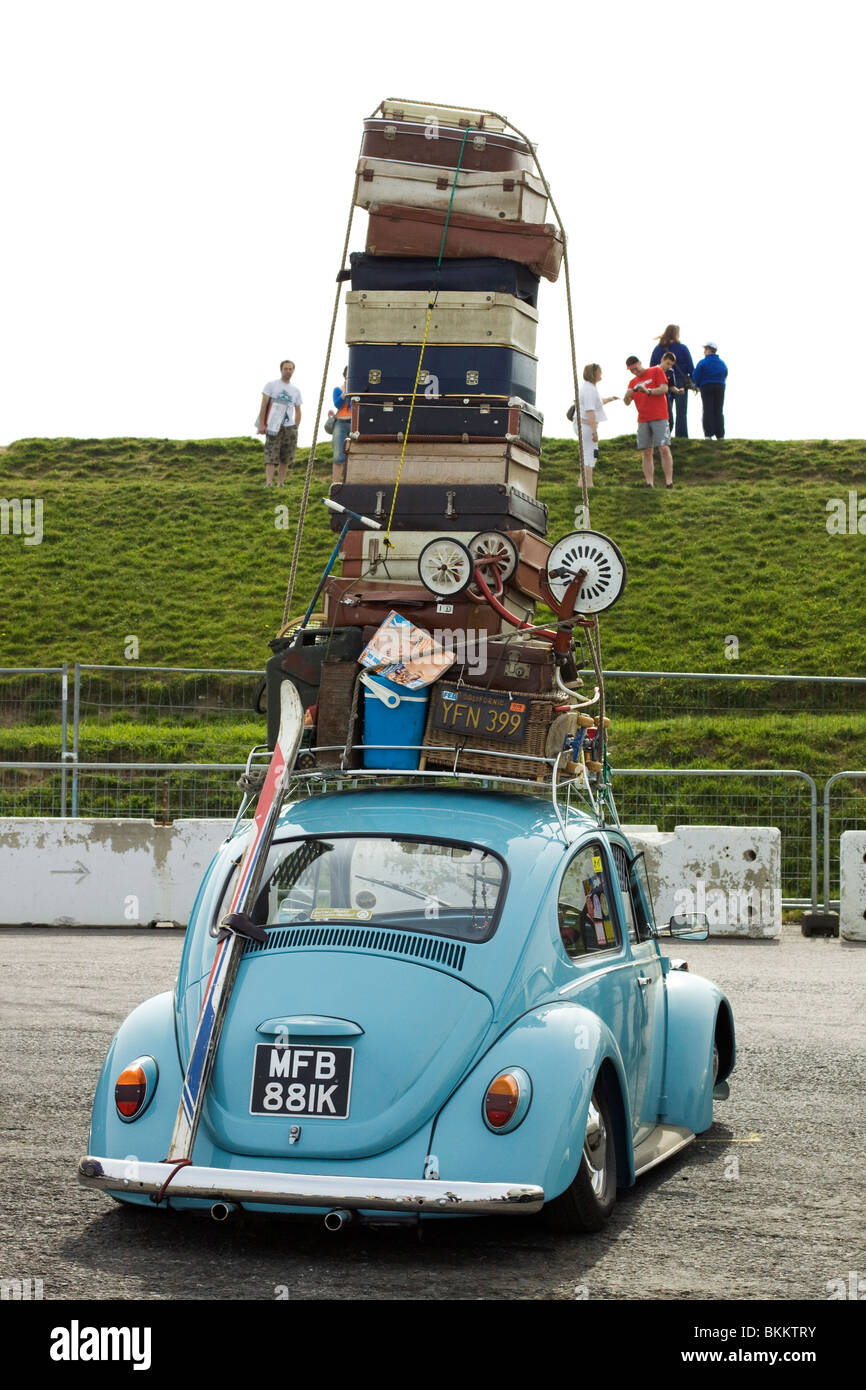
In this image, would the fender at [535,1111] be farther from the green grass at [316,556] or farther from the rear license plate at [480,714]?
the green grass at [316,556]

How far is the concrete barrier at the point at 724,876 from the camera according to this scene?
15562 millimetres

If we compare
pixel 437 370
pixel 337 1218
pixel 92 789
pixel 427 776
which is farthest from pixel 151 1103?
pixel 92 789

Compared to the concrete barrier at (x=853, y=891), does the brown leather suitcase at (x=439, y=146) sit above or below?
above

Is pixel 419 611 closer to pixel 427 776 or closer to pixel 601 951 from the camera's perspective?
pixel 427 776

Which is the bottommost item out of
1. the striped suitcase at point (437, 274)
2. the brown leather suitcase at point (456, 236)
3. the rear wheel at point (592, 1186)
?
the rear wheel at point (592, 1186)

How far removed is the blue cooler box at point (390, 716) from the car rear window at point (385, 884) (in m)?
0.72

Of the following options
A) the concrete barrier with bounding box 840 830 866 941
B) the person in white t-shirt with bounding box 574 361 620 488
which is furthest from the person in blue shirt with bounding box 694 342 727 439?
the concrete barrier with bounding box 840 830 866 941

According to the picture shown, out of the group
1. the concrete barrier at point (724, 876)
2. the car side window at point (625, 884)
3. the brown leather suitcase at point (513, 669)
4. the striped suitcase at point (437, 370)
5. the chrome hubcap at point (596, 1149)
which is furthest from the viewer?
the concrete barrier at point (724, 876)

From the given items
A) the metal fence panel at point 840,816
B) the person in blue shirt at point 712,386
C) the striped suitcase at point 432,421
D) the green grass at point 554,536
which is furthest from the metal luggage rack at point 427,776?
the person in blue shirt at point 712,386

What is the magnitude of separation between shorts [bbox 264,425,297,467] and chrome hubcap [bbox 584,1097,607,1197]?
81.7 ft

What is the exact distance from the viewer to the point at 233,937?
5523 mm

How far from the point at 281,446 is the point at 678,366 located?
7762 millimetres
